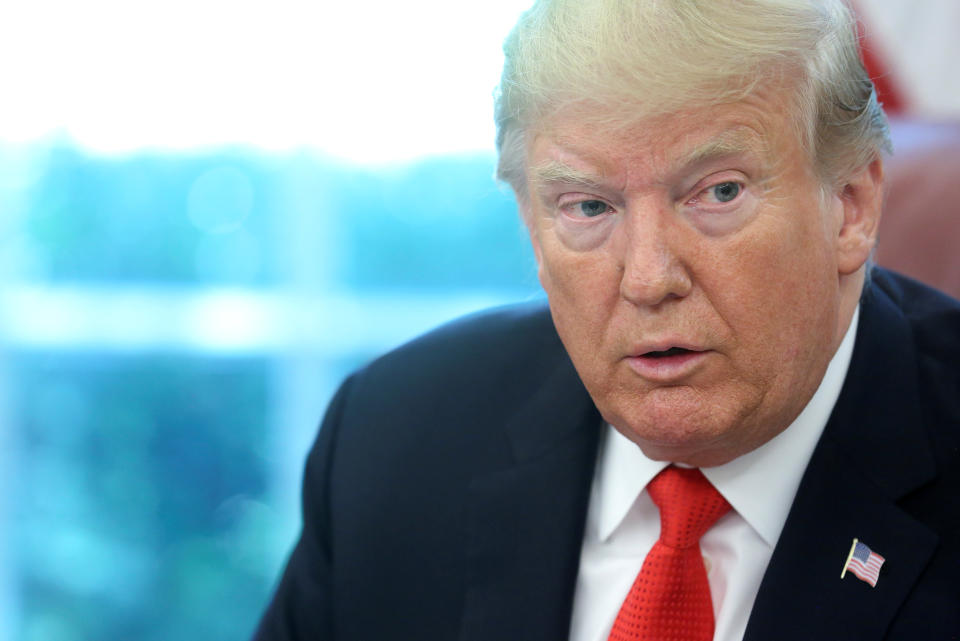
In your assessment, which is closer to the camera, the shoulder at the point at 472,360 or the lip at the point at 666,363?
the lip at the point at 666,363

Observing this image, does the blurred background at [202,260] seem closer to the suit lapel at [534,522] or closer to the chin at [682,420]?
the suit lapel at [534,522]

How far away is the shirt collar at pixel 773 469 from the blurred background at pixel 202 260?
243 centimetres

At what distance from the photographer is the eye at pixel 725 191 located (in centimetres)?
118

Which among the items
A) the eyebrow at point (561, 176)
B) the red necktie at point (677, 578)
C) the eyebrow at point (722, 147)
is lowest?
the red necktie at point (677, 578)

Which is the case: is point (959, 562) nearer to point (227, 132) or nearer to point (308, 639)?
point (308, 639)

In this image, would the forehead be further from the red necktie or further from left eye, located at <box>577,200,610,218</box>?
the red necktie

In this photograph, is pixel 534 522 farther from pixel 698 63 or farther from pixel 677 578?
pixel 698 63

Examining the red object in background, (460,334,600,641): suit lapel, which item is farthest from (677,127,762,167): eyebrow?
the red object in background

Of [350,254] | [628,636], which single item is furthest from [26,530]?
[628,636]

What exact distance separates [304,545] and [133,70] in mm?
2493

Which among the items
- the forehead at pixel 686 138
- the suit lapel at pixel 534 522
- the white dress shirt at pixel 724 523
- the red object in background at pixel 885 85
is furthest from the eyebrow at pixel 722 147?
the red object in background at pixel 885 85

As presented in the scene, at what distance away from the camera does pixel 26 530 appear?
155 inches

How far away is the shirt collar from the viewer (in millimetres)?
1338

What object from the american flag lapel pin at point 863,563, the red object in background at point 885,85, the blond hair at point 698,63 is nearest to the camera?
the blond hair at point 698,63
